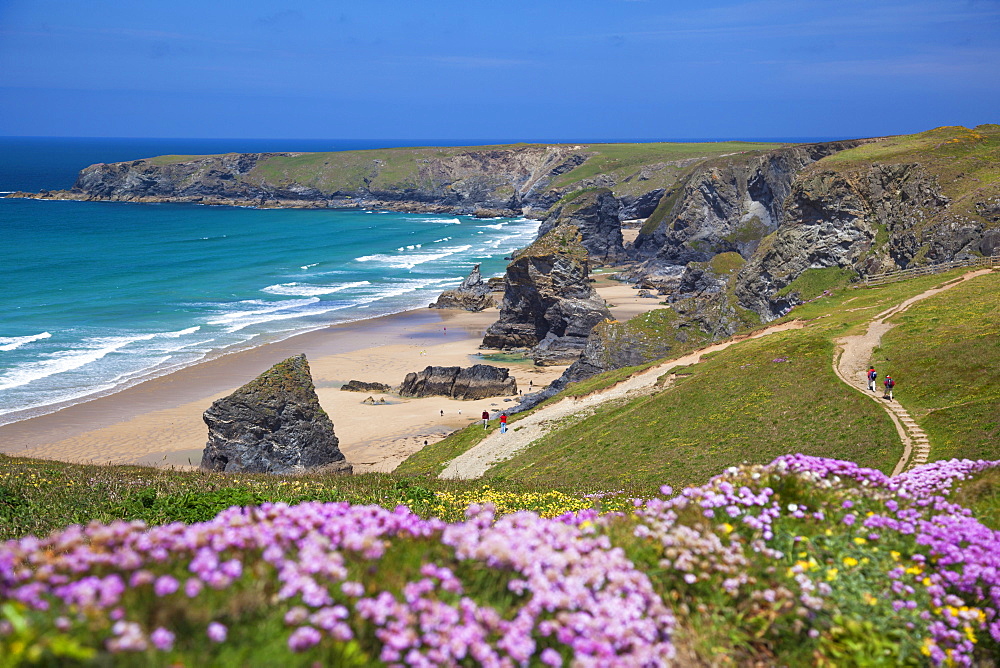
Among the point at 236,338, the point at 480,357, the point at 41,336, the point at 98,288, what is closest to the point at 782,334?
the point at 480,357

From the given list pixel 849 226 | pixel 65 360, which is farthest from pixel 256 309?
pixel 849 226

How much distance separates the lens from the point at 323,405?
49.9 m

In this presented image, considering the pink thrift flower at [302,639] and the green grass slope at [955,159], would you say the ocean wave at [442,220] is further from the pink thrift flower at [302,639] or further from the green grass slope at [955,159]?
the pink thrift flower at [302,639]

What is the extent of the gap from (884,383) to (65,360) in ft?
185

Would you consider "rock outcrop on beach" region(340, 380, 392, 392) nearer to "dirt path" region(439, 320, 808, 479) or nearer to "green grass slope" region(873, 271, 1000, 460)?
"dirt path" region(439, 320, 808, 479)

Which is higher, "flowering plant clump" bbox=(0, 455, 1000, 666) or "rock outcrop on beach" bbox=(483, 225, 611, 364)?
"flowering plant clump" bbox=(0, 455, 1000, 666)

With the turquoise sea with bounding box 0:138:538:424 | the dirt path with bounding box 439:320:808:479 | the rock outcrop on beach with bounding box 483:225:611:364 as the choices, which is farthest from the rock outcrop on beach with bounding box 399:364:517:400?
the turquoise sea with bounding box 0:138:538:424

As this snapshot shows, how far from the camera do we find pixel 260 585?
488 cm

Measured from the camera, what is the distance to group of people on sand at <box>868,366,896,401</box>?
82.9 ft

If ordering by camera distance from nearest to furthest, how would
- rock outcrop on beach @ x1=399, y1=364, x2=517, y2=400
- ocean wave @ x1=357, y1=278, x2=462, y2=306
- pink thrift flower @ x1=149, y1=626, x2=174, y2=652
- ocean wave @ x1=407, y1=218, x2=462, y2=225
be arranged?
pink thrift flower @ x1=149, y1=626, x2=174, y2=652 → rock outcrop on beach @ x1=399, y1=364, x2=517, y2=400 → ocean wave @ x1=357, y1=278, x2=462, y2=306 → ocean wave @ x1=407, y1=218, x2=462, y2=225

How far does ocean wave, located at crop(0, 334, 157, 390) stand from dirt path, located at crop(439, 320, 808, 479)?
37813 mm

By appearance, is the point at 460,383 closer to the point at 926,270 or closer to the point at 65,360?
the point at 926,270

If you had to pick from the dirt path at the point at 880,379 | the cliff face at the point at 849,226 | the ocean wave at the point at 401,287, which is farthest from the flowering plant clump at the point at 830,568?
the ocean wave at the point at 401,287

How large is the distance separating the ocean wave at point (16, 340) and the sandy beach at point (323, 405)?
17.1 meters
